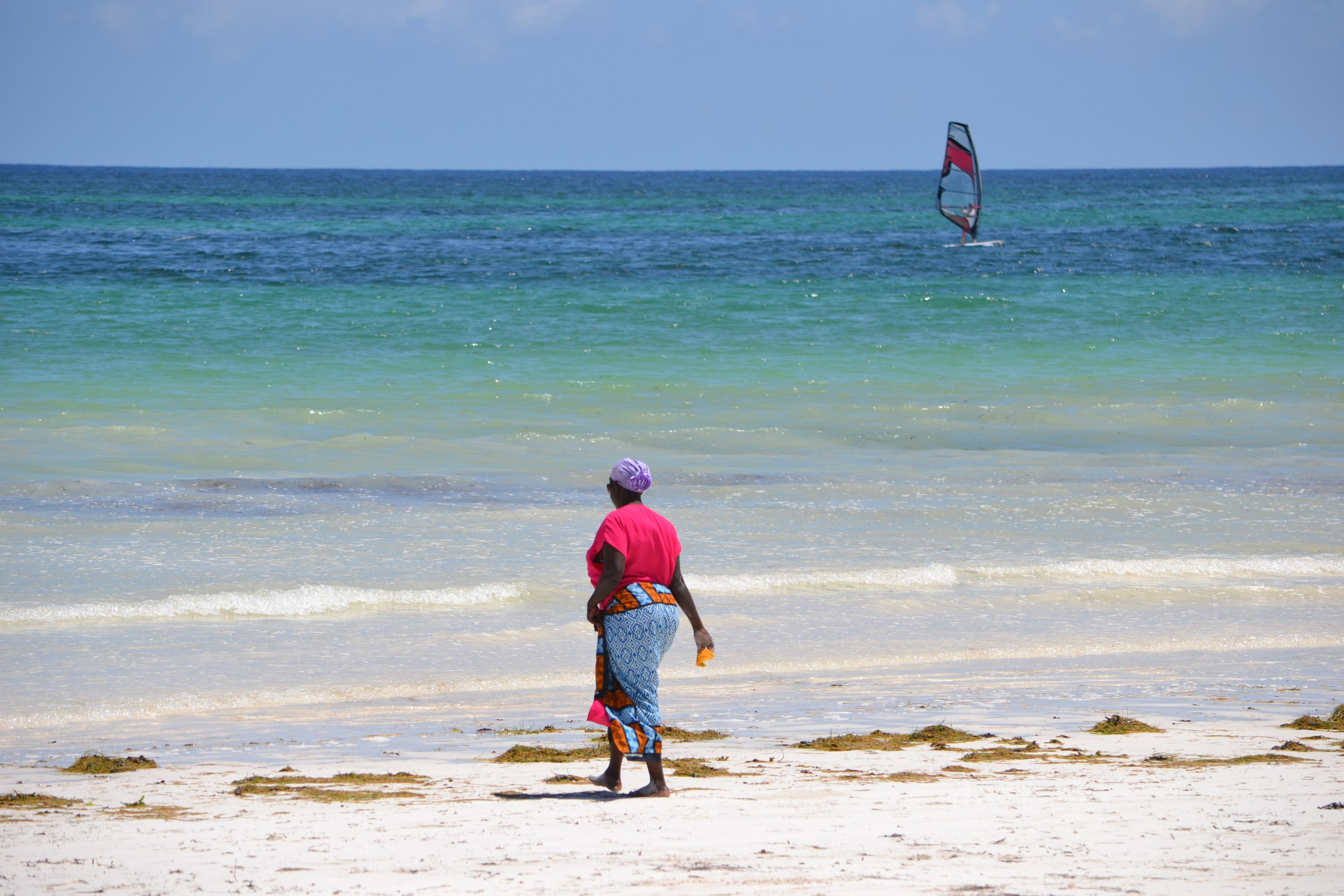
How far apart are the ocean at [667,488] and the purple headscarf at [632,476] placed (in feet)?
5.07

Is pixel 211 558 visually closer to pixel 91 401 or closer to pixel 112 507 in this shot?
pixel 112 507

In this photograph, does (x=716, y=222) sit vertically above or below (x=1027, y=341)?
above

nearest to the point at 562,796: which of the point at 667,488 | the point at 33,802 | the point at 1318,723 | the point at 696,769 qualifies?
the point at 696,769

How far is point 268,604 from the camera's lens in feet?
24.9

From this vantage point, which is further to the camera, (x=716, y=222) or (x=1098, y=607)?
(x=716, y=222)

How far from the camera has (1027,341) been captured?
22484 millimetres

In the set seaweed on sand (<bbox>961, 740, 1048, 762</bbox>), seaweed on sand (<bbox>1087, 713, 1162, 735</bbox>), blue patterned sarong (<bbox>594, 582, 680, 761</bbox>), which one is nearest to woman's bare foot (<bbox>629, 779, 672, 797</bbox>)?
blue patterned sarong (<bbox>594, 582, 680, 761</bbox>)

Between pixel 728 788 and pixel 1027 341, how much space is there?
1902 centimetres

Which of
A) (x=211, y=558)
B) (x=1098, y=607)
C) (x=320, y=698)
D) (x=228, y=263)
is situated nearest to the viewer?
(x=320, y=698)

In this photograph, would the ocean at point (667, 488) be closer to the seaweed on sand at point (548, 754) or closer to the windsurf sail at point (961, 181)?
the seaweed on sand at point (548, 754)

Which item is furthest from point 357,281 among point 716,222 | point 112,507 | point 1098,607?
point 716,222

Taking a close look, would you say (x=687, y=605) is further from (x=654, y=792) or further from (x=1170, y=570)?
(x=1170, y=570)

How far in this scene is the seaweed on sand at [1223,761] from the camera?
191 inches

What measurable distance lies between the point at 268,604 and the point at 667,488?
14.3ft
